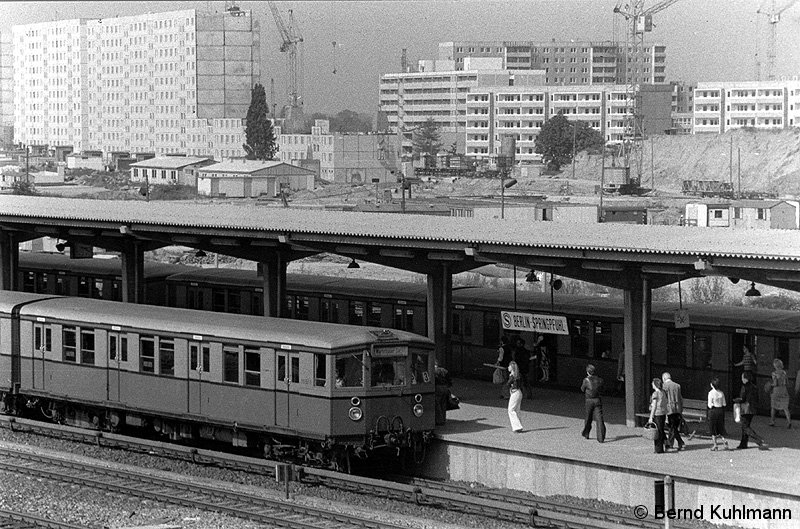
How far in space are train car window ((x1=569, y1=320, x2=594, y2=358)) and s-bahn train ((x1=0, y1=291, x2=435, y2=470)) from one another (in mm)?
6251

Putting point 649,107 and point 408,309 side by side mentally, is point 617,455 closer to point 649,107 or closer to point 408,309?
point 408,309

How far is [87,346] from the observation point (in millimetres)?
24516

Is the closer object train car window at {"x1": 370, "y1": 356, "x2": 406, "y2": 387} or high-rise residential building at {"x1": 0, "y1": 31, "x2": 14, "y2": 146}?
train car window at {"x1": 370, "y1": 356, "x2": 406, "y2": 387}

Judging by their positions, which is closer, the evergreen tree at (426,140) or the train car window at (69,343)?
the train car window at (69,343)

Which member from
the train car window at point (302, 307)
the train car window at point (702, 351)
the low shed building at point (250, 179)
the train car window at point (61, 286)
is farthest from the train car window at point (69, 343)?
the low shed building at point (250, 179)

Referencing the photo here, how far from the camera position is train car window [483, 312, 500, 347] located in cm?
2848

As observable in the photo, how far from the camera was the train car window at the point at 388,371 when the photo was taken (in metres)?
21.0

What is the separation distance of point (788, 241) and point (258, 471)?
981cm

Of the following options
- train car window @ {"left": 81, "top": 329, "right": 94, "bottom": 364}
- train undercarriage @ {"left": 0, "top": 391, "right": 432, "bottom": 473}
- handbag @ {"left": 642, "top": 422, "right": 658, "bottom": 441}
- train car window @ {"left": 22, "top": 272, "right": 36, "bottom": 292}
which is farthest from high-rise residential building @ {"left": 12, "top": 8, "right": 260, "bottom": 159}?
handbag @ {"left": 642, "top": 422, "right": 658, "bottom": 441}

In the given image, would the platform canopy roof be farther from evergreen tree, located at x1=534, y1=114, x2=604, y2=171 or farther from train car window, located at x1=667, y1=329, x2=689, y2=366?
evergreen tree, located at x1=534, y1=114, x2=604, y2=171

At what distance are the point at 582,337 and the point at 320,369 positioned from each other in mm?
8236

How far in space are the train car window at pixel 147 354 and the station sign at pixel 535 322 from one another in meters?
7.19

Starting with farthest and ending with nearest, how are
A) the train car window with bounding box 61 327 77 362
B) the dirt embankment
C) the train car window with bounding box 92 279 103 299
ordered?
the dirt embankment, the train car window with bounding box 92 279 103 299, the train car window with bounding box 61 327 77 362

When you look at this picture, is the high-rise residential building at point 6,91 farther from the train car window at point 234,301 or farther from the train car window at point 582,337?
the train car window at point 582,337
